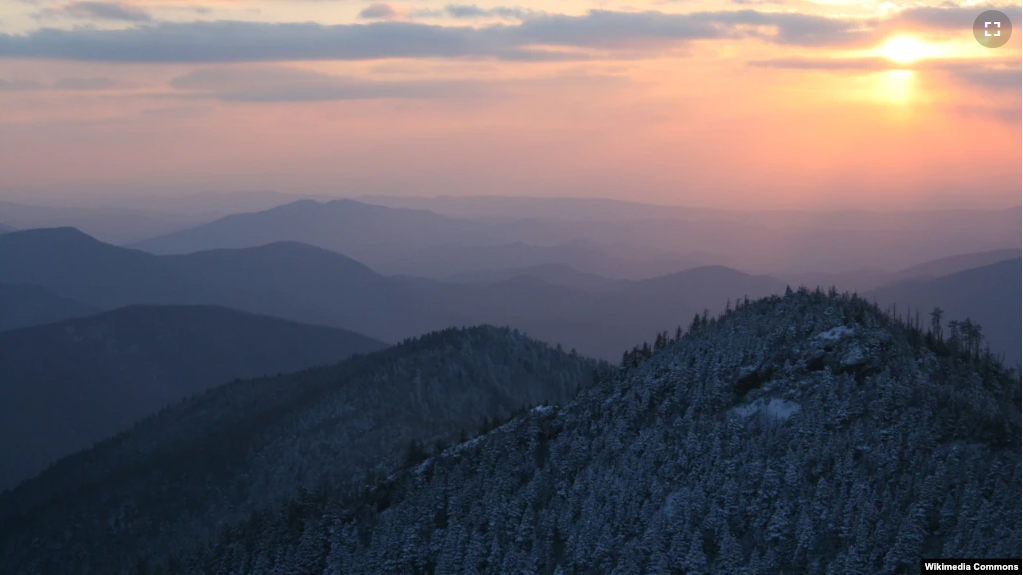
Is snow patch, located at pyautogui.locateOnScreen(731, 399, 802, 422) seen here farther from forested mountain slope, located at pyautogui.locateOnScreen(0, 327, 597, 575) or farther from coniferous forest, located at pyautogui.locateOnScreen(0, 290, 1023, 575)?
forested mountain slope, located at pyautogui.locateOnScreen(0, 327, 597, 575)

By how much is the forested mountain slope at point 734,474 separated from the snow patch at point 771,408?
0.49ft

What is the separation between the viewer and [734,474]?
275ft

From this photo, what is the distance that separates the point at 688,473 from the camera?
286 ft

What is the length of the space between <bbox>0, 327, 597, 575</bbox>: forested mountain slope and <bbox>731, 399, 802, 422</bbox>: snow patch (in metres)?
60.2

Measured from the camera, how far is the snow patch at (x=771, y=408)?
292 ft

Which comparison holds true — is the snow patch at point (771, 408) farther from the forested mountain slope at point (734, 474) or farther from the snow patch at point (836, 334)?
the snow patch at point (836, 334)

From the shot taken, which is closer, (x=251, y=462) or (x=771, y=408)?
(x=771, y=408)

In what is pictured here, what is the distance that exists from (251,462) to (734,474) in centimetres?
10518

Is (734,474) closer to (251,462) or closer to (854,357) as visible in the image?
(854,357)

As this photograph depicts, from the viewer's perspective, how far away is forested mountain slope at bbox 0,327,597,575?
524 feet

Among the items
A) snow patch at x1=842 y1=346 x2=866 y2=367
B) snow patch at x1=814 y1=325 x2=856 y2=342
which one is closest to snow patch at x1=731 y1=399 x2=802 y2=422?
snow patch at x1=842 y1=346 x2=866 y2=367

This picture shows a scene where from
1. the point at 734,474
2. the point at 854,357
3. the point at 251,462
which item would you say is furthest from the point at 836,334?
the point at 251,462

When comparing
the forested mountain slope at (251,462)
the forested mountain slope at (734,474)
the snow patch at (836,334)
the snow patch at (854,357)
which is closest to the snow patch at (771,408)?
the forested mountain slope at (734,474)

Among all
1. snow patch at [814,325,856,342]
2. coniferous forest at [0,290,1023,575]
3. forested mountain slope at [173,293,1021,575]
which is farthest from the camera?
snow patch at [814,325,856,342]
